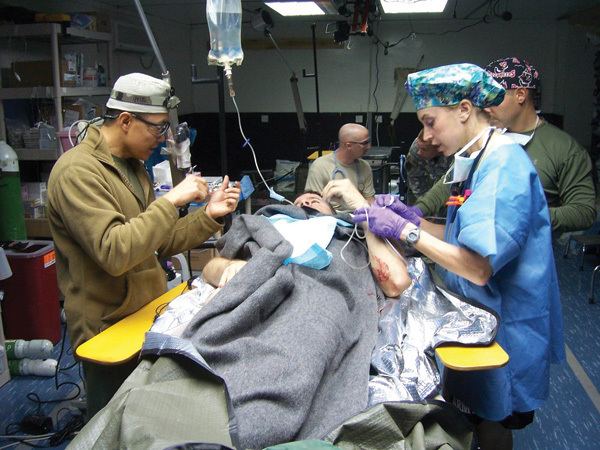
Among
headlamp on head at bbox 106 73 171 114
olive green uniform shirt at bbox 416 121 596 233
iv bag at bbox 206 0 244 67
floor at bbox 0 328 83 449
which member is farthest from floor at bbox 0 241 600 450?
iv bag at bbox 206 0 244 67

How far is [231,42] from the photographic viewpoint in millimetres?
1778

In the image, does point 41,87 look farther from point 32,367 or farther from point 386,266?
point 386,266

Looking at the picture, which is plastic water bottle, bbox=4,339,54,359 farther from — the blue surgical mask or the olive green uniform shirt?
the blue surgical mask

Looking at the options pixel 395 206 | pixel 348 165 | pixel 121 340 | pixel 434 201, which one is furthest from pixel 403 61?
pixel 121 340

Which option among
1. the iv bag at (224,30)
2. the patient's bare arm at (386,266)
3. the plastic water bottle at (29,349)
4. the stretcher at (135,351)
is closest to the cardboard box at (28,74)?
the plastic water bottle at (29,349)

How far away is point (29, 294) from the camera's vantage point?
3.28 meters

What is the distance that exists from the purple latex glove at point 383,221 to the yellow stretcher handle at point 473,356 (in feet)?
1.19

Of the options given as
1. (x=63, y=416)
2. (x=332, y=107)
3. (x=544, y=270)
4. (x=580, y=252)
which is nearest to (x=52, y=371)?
(x=63, y=416)

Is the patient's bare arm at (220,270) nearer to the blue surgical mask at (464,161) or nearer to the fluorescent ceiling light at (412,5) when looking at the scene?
the blue surgical mask at (464,161)

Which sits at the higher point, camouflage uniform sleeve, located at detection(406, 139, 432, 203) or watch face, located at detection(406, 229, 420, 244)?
→ camouflage uniform sleeve, located at detection(406, 139, 432, 203)

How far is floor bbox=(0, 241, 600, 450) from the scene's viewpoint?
2426 mm

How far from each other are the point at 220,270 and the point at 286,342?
1.92ft

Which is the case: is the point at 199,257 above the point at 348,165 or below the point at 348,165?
below

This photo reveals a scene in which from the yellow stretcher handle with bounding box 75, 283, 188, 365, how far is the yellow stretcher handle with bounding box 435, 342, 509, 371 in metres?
0.81
